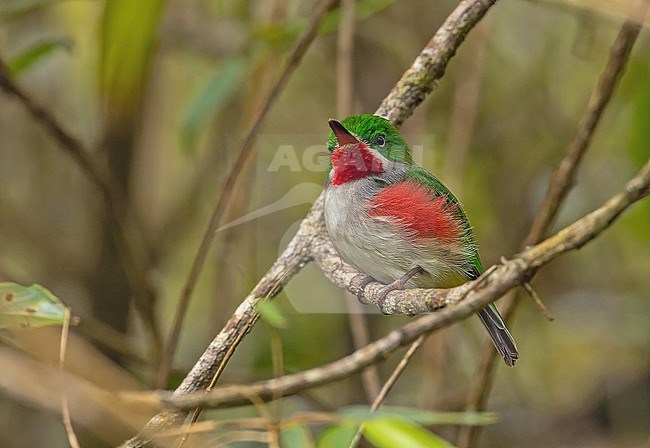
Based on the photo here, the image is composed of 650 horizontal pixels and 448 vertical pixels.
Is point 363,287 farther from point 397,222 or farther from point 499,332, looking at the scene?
point 499,332

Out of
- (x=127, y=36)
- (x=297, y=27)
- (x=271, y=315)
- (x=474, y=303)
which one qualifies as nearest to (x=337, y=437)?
(x=271, y=315)

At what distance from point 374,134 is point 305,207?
146cm

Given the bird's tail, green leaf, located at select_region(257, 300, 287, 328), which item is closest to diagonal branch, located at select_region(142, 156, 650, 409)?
green leaf, located at select_region(257, 300, 287, 328)

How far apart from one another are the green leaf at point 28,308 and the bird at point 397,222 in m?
0.41

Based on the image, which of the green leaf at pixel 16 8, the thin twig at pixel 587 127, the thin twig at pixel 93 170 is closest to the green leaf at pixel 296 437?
the thin twig at pixel 587 127

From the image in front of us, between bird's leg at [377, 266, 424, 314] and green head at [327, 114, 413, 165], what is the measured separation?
0.57 feet

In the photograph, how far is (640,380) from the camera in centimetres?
306

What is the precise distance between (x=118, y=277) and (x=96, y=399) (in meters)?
2.23

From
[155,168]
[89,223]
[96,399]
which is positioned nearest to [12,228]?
[89,223]

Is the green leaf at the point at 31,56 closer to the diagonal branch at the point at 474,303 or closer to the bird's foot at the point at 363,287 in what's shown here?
the bird's foot at the point at 363,287

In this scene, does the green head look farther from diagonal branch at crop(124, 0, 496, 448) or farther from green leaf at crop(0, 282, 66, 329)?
green leaf at crop(0, 282, 66, 329)

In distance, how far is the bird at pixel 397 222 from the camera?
1.27 m

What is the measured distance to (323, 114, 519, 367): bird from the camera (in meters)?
1.27

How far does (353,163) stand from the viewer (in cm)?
130
